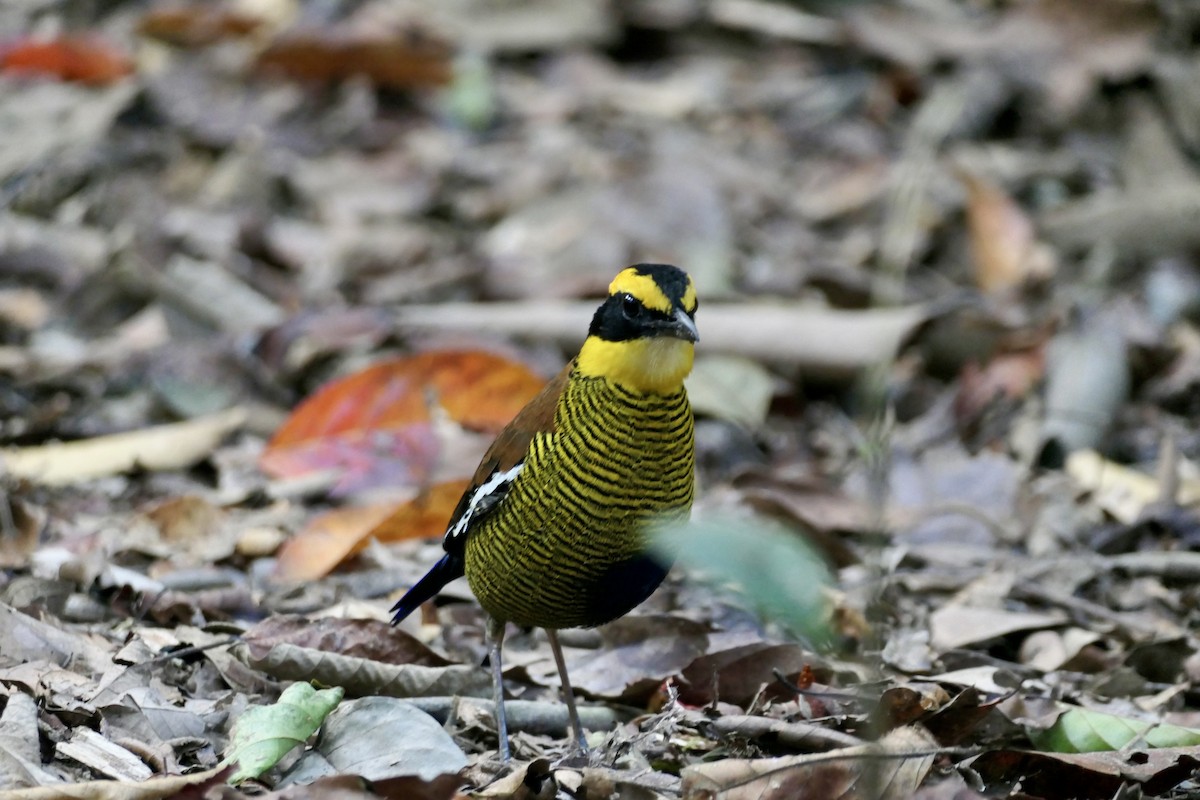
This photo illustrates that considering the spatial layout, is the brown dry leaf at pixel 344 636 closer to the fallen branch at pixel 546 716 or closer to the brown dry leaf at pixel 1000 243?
the fallen branch at pixel 546 716

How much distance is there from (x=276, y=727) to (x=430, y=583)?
1029mm

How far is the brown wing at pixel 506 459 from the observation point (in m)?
4.42

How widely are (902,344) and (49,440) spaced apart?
13.7 ft

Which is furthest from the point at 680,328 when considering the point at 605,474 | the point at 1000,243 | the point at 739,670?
the point at 1000,243

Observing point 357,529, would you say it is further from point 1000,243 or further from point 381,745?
point 1000,243

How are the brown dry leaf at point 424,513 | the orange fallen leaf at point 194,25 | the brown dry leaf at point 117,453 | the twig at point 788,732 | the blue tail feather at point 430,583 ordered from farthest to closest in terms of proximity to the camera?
the orange fallen leaf at point 194,25
the brown dry leaf at point 117,453
the brown dry leaf at point 424,513
the blue tail feather at point 430,583
the twig at point 788,732

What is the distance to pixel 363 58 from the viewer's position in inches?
425

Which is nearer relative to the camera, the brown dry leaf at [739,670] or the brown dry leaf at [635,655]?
the brown dry leaf at [739,670]

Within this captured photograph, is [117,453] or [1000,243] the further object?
[1000,243]

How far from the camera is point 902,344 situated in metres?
7.96

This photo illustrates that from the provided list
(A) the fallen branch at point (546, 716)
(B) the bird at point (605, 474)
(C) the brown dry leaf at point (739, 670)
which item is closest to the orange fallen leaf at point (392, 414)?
(A) the fallen branch at point (546, 716)

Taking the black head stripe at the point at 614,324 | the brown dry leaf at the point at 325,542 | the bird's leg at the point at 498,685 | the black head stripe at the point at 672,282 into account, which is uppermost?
the black head stripe at the point at 672,282

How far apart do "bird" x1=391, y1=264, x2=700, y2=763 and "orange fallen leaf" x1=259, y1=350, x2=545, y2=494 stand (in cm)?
198

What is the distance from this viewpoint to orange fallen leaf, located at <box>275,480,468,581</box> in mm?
5617
